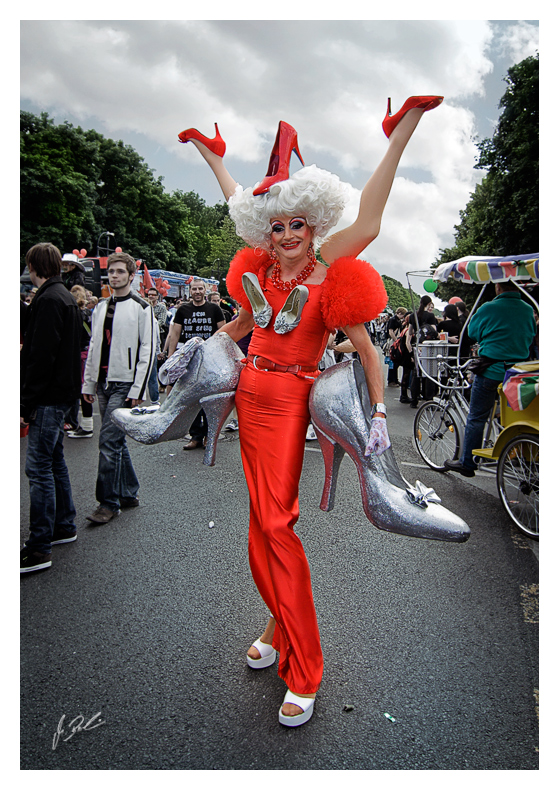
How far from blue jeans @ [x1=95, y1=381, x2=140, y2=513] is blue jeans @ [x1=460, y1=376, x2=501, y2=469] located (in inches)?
122

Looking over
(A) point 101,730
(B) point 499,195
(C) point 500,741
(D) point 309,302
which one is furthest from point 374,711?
(B) point 499,195

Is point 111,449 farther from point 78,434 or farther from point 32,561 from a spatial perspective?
point 78,434

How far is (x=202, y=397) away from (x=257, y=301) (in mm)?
519

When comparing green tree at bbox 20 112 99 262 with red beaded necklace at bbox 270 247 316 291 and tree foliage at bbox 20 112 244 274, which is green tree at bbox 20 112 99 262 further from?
red beaded necklace at bbox 270 247 316 291

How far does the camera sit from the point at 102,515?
4.20 m

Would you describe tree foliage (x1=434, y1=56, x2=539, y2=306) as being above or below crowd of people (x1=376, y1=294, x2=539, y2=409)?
above

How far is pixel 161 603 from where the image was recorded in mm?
3051

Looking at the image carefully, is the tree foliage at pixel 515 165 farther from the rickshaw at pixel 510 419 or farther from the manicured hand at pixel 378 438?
the manicured hand at pixel 378 438

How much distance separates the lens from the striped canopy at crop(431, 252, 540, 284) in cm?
441

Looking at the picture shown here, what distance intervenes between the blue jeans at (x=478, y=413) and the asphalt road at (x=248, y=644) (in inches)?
30.6

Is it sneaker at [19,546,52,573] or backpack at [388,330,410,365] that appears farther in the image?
backpack at [388,330,410,365]

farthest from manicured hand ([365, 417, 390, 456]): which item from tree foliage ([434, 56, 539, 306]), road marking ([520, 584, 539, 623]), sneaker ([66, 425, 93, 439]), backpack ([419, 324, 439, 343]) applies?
tree foliage ([434, 56, 539, 306])

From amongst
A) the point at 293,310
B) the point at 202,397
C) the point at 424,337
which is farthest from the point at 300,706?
the point at 424,337

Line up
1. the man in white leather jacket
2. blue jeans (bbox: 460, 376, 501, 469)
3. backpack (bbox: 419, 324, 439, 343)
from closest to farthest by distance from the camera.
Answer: the man in white leather jacket → blue jeans (bbox: 460, 376, 501, 469) → backpack (bbox: 419, 324, 439, 343)
